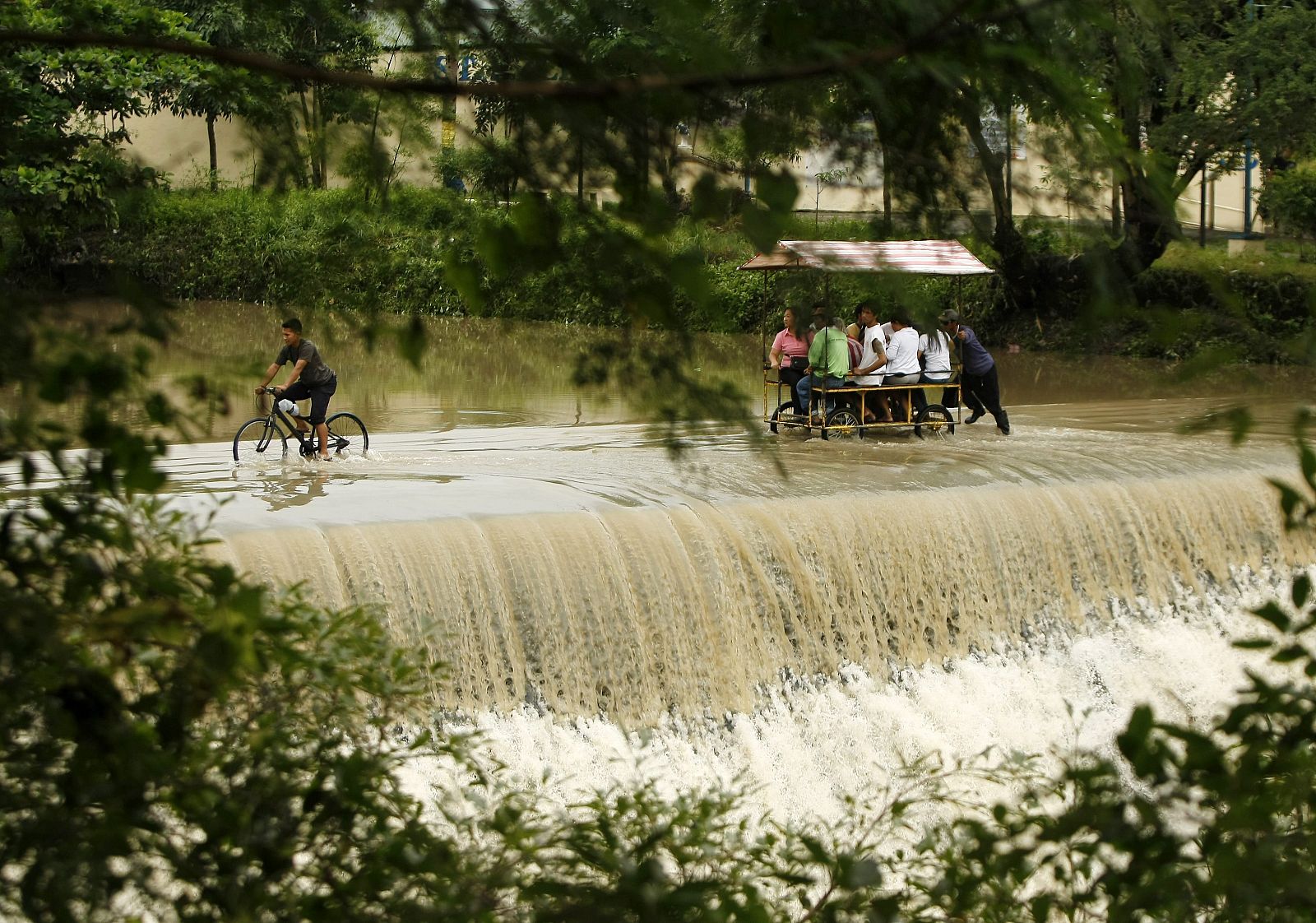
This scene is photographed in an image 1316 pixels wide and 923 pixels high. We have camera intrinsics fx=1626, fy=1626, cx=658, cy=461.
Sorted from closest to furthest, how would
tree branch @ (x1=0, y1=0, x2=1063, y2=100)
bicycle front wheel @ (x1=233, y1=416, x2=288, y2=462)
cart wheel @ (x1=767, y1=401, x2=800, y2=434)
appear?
tree branch @ (x1=0, y1=0, x2=1063, y2=100), bicycle front wheel @ (x1=233, y1=416, x2=288, y2=462), cart wheel @ (x1=767, y1=401, x2=800, y2=434)

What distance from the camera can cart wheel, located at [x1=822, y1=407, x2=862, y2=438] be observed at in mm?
15203

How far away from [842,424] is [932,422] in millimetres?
955

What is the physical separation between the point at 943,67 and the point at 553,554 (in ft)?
26.4

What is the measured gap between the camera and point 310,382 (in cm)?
1349

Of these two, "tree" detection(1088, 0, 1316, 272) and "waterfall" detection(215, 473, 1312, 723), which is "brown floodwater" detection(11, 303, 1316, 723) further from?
"tree" detection(1088, 0, 1316, 272)

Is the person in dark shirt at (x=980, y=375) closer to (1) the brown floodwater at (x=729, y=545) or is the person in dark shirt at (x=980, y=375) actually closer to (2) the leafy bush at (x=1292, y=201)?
(1) the brown floodwater at (x=729, y=545)

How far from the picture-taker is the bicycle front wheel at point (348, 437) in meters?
14.4

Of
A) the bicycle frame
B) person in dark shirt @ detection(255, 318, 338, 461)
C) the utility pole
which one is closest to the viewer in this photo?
person in dark shirt @ detection(255, 318, 338, 461)

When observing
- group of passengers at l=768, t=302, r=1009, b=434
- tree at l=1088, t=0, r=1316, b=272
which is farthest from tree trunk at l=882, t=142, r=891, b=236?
tree at l=1088, t=0, r=1316, b=272

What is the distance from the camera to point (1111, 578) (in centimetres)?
1247

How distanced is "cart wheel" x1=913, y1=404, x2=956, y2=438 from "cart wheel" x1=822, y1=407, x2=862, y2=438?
559 millimetres

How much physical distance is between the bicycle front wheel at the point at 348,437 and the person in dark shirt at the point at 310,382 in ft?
0.50

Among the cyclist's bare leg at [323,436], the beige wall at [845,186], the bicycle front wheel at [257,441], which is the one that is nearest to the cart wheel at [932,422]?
the cyclist's bare leg at [323,436]

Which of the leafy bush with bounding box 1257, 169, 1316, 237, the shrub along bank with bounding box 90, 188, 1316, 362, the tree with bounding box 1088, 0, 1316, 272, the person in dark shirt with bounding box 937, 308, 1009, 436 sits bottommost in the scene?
the person in dark shirt with bounding box 937, 308, 1009, 436
